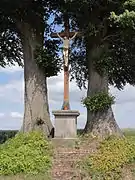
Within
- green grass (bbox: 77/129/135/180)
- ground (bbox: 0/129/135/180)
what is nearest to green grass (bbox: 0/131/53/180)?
ground (bbox: 0/129/135/180)

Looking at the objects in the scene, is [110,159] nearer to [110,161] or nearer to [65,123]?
[110,161]

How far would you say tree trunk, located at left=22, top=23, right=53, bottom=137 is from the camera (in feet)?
54.2

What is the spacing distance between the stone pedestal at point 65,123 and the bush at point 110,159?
4.92 ft

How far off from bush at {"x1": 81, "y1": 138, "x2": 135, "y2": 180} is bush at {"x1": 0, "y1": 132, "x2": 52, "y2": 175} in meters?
1.19

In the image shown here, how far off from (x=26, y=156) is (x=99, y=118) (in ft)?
15.8

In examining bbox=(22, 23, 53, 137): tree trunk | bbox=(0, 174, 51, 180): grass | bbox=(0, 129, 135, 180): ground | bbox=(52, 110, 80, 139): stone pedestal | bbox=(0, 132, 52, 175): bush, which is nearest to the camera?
bbox=(0, 174, 51, 180): grass

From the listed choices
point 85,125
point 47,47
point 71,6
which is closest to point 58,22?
point 47,47

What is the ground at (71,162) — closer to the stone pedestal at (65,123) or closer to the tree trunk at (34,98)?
the stone pedestal at (65,123)

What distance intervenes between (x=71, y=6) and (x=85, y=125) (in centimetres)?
470

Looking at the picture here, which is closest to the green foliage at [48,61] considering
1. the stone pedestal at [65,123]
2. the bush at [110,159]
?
the stone pedestal at [65,123]

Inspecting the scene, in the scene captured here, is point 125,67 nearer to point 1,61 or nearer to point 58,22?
point 58,22

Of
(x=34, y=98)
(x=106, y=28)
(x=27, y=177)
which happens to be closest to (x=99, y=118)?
(x=34, y=98)

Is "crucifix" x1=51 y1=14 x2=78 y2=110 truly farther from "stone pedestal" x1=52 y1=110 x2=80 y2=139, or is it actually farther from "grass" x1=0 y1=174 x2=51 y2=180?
"grass" x1=0 y1=174 x2=51 y2=180

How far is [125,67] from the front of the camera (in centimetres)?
2053
